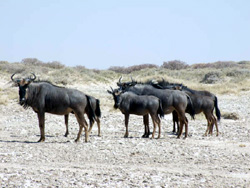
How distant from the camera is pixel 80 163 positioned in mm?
10344

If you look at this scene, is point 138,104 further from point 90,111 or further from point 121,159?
point 121,159

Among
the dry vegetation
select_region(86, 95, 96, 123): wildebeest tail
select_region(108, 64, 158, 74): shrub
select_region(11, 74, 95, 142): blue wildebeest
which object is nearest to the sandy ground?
the dry vegetation

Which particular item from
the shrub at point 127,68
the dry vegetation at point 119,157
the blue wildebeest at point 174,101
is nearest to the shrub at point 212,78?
the shrub at point 127,68

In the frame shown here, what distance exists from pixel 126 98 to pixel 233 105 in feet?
43.3

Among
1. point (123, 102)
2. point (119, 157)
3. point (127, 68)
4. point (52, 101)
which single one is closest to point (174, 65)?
point (127, 68)

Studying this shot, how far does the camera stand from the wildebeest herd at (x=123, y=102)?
13141 mm

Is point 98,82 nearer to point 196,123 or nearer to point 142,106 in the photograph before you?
point 196,123

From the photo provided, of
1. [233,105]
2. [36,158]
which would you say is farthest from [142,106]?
[233,105]

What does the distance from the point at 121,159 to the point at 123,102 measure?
13.3 feet

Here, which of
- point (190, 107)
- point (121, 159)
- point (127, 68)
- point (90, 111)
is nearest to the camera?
point (121, 159)

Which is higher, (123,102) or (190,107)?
(123,102)

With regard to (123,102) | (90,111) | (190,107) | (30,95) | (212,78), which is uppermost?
(212,78)

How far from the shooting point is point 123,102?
14742mm

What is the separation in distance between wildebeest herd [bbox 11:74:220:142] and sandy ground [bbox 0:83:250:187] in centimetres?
75
